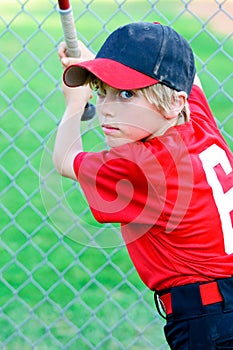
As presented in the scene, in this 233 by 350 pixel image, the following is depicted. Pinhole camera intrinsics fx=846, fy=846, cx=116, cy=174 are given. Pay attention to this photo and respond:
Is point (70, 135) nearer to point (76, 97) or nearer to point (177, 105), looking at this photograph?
point (76, 97)

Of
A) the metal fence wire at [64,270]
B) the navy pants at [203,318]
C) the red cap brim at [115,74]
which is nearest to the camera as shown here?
the red cap brim at [115,74]

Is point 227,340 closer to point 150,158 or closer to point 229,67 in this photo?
point 150,158

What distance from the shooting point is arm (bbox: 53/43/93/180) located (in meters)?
2.51

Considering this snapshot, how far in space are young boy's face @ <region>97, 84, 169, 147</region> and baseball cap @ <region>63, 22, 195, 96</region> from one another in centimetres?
5

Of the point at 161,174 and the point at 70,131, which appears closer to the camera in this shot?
the point at 161,174

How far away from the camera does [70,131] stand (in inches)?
100

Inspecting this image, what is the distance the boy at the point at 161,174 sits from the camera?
2404 mm

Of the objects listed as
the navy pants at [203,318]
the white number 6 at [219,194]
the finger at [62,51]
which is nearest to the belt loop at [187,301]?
the navy pants at [203,318]

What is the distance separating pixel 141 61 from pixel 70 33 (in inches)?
9.3

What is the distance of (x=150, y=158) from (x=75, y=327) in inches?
55.0

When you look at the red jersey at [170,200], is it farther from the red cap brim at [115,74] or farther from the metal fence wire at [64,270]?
the metal fence wire at [64,270]

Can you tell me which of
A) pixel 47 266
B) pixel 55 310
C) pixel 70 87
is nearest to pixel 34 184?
pixel 47 266

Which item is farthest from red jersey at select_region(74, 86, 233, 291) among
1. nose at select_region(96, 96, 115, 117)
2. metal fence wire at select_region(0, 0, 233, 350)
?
metal fence wire at select_region(0, 0, 233, 350)

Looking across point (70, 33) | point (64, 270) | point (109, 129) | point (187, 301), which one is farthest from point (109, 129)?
point (64, 270)
